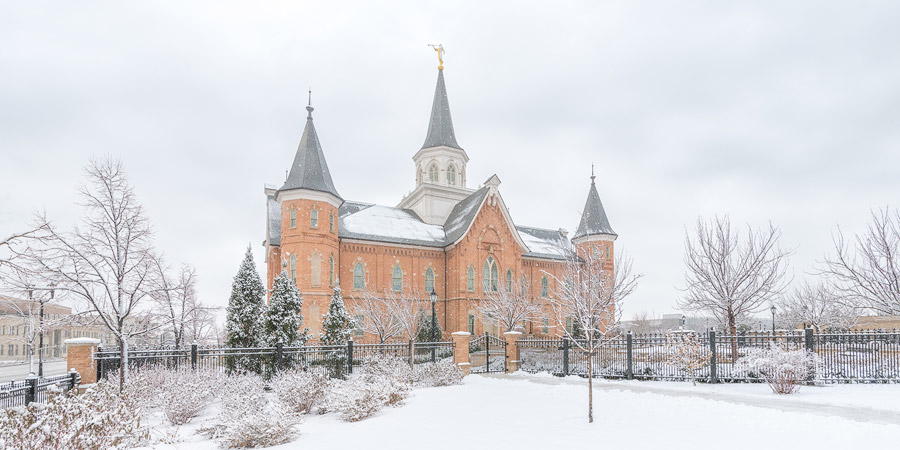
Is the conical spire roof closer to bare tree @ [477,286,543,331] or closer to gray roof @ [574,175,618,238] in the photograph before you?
bare tree @ [477,286,543,331]

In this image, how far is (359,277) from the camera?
3394 centimetres

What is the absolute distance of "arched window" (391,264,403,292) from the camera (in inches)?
1382

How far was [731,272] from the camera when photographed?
19641 mm

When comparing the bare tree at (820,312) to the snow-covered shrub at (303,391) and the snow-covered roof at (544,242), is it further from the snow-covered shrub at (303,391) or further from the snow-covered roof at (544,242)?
the snow-covered shrub at (303,391)

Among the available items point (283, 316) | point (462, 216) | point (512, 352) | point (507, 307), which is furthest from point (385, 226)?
point (512, 352)

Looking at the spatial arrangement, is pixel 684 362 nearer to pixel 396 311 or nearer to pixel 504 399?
pixel 504 399

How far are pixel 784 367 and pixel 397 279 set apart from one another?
1016 inches

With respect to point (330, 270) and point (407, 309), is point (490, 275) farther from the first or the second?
point (330, 270)

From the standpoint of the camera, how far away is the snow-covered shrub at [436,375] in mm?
16800

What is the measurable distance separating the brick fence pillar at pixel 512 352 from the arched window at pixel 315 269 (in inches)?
577

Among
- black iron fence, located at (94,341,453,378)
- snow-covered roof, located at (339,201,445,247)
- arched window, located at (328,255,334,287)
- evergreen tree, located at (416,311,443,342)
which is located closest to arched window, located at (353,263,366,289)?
arched window, located at (328,255,334,287)

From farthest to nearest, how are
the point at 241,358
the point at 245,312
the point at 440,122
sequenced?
the point at 440,122, the point at 245,312, the point at 241,358

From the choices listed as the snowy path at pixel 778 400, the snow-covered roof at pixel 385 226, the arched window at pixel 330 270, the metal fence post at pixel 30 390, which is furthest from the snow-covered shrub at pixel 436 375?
the snow-covered roof at pixel 385 226

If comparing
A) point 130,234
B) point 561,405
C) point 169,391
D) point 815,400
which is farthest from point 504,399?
point 130,234
